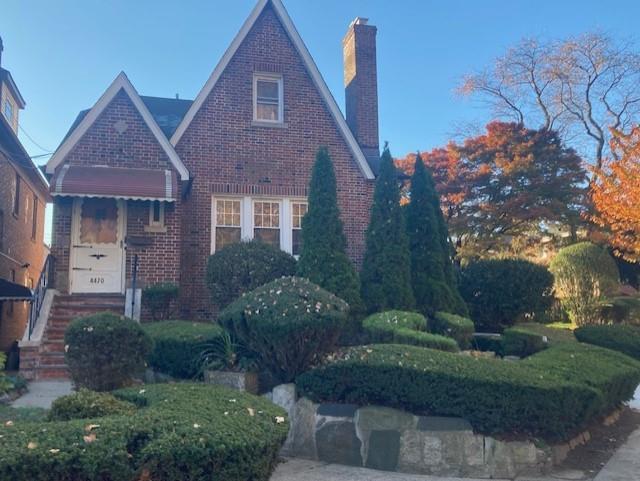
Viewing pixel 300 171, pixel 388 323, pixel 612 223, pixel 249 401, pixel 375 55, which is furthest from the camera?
pixel 612 223

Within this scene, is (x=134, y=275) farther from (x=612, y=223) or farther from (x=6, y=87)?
(x=612, y=223)

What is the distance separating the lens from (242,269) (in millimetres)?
12000

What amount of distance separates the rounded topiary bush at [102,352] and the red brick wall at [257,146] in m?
7.16

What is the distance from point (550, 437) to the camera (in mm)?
6281

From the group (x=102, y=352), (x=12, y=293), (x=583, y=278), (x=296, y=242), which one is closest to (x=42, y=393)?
(x=102, y=352)

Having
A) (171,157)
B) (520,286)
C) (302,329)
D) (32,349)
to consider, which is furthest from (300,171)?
(302,329)

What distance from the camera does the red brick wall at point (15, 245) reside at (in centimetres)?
1766

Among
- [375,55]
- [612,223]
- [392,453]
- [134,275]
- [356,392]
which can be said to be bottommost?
[392,453]

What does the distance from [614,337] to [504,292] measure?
2.38 metres

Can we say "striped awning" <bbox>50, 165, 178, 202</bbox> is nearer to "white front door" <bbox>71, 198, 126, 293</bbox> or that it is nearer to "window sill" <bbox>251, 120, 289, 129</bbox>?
"white front door" <bbox>71, 198, 126, 293</bbox>

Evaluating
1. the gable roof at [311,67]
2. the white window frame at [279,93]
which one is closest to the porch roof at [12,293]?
the white window frame at [279,93]

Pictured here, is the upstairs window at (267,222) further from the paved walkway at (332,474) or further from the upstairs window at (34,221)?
the upstairs window at (34,221)

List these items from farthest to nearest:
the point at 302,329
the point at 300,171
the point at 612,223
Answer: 1. the point at 612,223
2. the point at 300,171
3. the point at 302,329

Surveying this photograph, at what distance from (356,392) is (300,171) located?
359 inches
